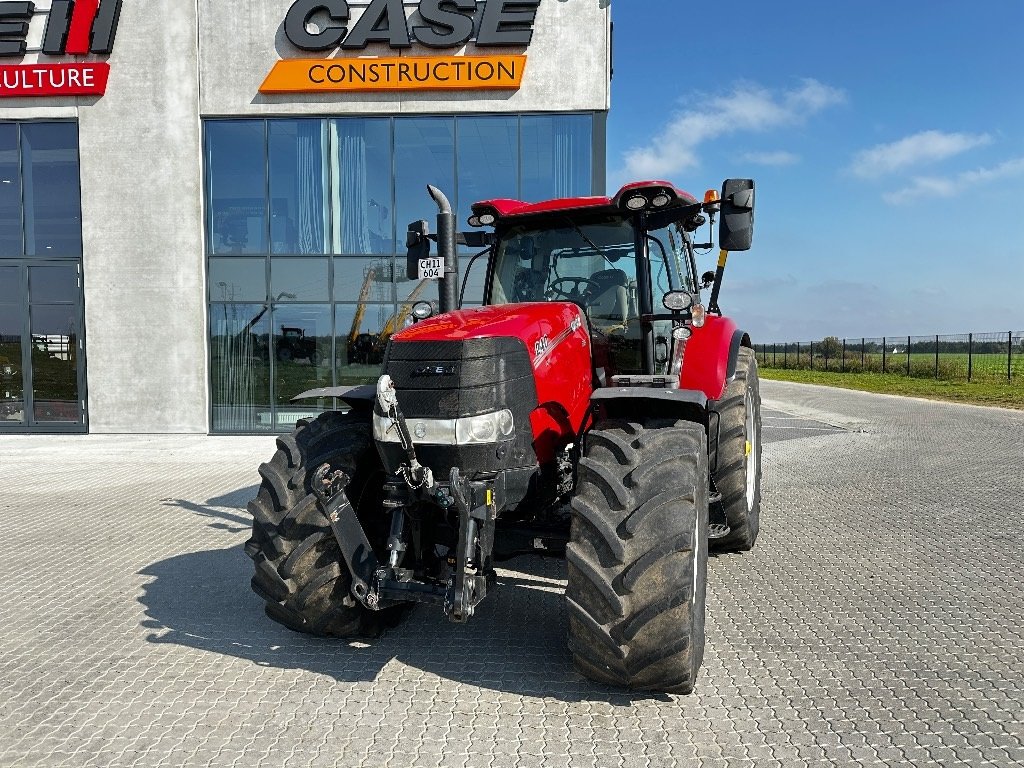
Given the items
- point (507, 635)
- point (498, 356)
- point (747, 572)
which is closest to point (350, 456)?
point (498, 356)

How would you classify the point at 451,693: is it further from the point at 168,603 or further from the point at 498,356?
the point at 168,603

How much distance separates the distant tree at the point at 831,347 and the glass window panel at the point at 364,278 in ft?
106

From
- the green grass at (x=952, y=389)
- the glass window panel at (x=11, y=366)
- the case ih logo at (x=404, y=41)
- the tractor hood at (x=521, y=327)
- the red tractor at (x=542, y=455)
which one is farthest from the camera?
the green grass at (x=952, y=389)

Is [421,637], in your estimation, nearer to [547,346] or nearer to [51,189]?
[547,346]

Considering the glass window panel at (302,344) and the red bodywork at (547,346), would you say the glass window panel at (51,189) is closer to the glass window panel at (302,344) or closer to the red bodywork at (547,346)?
the glass window panel at (302,344)

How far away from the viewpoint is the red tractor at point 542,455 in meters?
2.88

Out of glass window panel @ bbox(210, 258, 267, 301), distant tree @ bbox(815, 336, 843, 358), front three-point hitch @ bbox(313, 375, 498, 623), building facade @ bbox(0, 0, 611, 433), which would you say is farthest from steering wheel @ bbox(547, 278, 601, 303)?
distant tree @ bbox(815, 336, 843, 358)

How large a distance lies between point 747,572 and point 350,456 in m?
2.90

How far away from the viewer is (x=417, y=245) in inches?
184

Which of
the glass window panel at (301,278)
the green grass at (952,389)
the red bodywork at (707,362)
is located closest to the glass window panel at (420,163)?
the glass window panel at (301,278)

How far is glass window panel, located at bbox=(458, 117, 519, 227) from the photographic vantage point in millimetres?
12555

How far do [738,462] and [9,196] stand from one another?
1416 centimetres

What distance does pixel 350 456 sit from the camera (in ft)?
11.7

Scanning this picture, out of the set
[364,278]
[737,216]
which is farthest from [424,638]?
[364,278]
